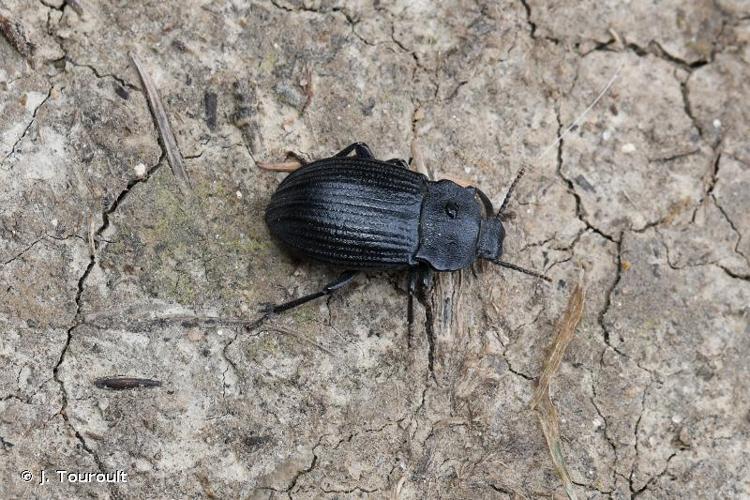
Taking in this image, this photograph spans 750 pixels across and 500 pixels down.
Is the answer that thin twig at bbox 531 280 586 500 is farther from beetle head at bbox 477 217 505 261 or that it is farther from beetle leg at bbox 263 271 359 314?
beetle leg at bbox 263 271 359 314

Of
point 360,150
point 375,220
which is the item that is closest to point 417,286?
point 375,220

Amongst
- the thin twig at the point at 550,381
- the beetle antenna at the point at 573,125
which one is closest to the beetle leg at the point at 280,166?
the beetle antenna at the point at 573,125

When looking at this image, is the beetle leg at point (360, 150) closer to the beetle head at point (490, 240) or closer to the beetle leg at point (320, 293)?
the beetle leg at point (320, 293)

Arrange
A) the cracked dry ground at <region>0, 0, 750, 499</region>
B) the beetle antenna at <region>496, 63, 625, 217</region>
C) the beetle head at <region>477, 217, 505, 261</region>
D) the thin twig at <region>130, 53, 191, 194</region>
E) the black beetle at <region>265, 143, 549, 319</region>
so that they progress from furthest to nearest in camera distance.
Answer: the beetle antenna at <region>496, 63, 625, 217</region>, the thin twig at <region>130, 53, 191, 194</region>, the beetle head at <region>477, 217, 505, 261</region>, the cracked dry ground at <region>0, 0, 750, 499</region>, the black beetle at <region>265, 143, 549, 319</region>

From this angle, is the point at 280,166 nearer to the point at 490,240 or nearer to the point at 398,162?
the point at 398,162

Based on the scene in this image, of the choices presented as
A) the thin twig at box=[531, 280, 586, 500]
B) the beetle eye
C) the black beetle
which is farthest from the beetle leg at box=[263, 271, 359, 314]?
the thin twig at box=[531, 280, 586, 500]

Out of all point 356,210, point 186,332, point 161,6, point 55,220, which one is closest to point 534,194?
point 356,210
